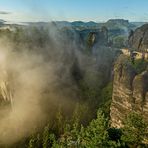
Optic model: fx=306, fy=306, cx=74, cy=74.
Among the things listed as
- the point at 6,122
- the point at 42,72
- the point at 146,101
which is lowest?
the point at 6,122

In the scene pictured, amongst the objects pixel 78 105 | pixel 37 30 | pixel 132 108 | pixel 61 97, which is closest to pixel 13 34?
pixel 37 30

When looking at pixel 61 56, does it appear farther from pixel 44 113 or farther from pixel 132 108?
pixel 132 108

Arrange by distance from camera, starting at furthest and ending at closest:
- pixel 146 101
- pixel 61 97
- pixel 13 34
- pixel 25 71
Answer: pixel 13 34 → pixel 25 71 → pixel 61 97 → pixel 146 101

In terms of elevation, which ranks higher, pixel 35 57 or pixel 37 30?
pixel 37 30

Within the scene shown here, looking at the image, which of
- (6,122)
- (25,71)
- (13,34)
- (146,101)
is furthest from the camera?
(13,34)

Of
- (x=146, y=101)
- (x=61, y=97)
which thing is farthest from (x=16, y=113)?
(x=146, y=101)

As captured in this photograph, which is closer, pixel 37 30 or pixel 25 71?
pixel 25 71
